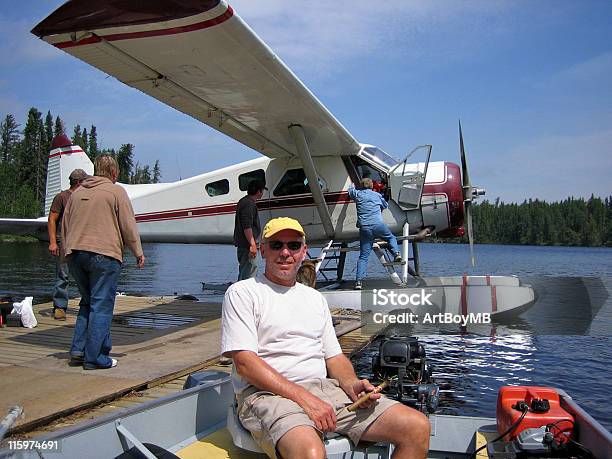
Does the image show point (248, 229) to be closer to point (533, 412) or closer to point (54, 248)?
point (54, 248)

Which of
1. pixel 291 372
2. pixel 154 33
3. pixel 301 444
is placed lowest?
pixel 301 444

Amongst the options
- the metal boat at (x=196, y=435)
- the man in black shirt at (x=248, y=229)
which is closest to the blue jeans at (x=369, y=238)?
the man in black shirt at (x=248, y=229)

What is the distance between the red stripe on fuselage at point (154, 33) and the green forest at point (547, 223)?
109 metres

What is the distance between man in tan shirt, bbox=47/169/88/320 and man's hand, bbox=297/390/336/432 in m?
3.30

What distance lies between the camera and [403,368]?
3.61 metres

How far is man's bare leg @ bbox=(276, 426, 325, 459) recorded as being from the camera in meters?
2.07

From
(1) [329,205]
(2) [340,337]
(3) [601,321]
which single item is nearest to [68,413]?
(2) [340,337]

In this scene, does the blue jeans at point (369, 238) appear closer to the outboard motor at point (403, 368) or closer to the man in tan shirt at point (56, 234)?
the man in tan shirt at point (56, 234)

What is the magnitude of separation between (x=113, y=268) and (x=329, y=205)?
6.21 meters

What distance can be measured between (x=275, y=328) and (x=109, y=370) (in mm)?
2289

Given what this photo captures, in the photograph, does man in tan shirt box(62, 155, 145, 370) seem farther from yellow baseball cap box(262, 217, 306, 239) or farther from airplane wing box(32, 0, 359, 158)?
yellow baseball cap box(262, 217, 306, 239)

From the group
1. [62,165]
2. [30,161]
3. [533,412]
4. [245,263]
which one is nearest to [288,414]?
[533,412]

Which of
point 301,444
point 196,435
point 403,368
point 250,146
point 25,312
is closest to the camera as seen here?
point 301,444

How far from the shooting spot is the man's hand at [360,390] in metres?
2.43
